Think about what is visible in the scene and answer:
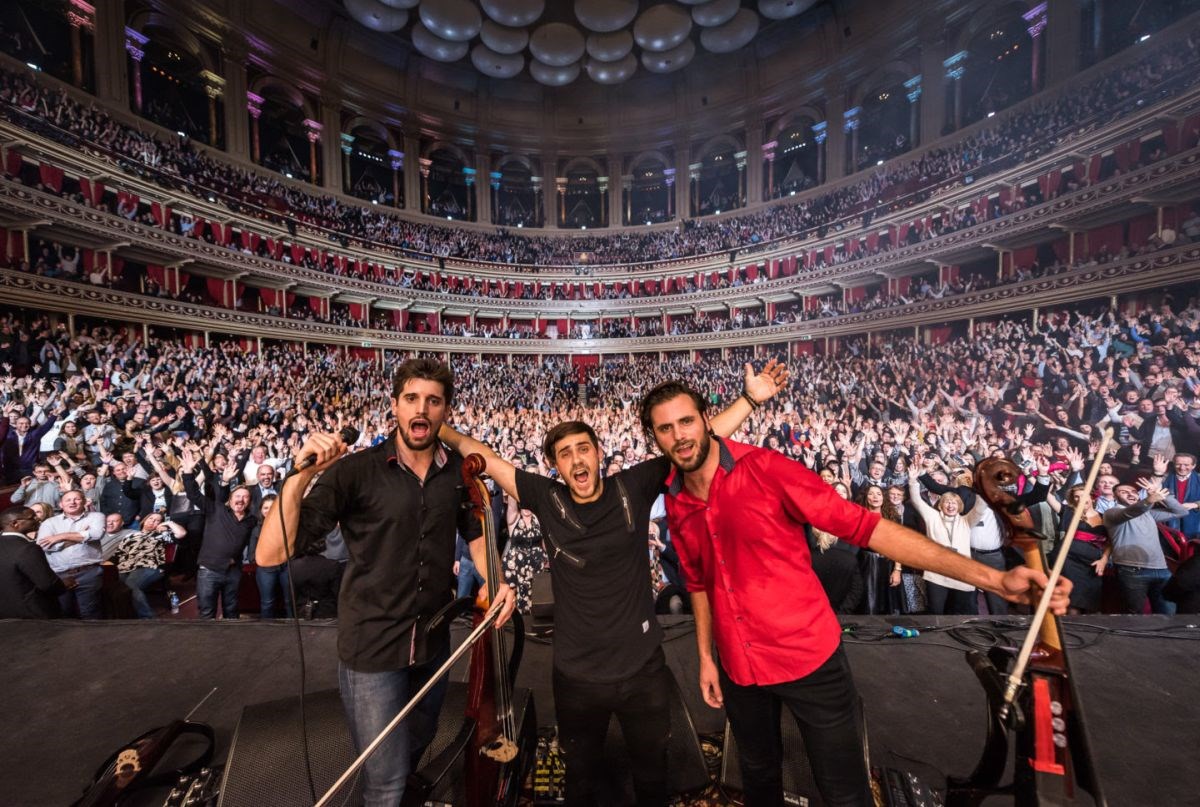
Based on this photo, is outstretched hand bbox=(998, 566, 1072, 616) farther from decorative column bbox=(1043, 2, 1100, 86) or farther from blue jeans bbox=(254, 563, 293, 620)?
decorative column bbox=(1043, 2, 1100, 86)

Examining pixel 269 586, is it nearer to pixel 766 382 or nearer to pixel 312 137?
pixel 766 382

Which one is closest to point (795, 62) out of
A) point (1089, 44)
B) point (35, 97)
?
point (1089, 44)

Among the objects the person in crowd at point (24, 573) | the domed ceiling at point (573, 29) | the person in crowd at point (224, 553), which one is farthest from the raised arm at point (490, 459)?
the domed ceiling at point (573, 29)

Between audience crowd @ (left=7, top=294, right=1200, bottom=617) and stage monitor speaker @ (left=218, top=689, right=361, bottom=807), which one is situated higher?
audience crowd @ (left=7, top=294, right=1200, bottom=617)

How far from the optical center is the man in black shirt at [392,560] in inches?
58.9

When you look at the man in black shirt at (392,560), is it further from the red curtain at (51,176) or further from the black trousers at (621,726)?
the red curtain at (51,176)

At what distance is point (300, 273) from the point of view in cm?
757

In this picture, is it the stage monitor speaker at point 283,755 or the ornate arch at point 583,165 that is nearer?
the stage monitor speaker at point 283,755

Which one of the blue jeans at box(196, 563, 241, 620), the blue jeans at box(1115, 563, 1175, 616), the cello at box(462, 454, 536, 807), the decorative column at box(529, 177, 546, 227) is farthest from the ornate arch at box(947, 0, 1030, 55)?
the blue jeans at box(196, 563, 241, 620)

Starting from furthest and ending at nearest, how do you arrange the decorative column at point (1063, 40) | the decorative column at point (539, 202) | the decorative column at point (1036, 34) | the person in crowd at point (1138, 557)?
the decorative column at point (539, 202) → the decorative column at point (1036, 34) → the decorative column at point (1063, 40) → the person in crowd at point (1138, 557)

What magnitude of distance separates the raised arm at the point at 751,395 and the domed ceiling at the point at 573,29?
244 inches

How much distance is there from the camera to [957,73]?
17.4 feet

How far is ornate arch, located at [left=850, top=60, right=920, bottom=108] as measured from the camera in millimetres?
5539

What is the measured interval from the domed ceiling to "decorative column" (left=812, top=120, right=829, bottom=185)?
1572 mm
